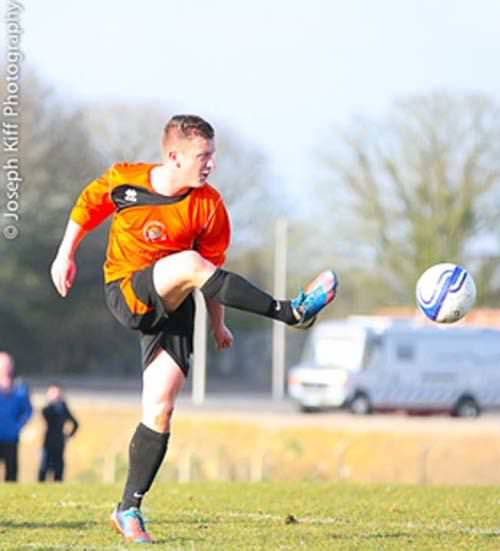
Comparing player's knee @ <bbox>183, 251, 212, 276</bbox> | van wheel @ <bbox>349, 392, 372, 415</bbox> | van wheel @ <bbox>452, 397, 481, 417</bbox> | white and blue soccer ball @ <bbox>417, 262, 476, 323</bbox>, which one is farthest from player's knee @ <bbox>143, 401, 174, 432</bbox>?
van wheel @ <bbox>452, 397, 481, 417</bbox>

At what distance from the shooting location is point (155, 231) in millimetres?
8047

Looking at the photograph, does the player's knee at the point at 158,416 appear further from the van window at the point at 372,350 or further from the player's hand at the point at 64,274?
the van window at the point at 372,350

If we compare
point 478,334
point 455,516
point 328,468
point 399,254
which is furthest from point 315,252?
point 455,516

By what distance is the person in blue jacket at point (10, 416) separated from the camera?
59.0 feet

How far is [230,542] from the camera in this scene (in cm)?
805

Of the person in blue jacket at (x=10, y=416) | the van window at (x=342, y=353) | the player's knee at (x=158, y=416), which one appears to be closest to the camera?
the player's knee at (x=158, y=416)

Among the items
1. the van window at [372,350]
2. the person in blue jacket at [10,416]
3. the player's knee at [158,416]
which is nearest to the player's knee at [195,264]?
the player's knee at [158,416]

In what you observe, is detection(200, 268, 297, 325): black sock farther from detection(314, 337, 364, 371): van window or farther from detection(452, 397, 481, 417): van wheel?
detection(452, 397, 481, 417): van wheel

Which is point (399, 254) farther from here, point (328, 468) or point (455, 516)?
point (455, 516)

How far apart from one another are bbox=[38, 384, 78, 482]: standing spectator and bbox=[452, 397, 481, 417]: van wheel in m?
24.6

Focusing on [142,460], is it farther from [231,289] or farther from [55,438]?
[55,438]

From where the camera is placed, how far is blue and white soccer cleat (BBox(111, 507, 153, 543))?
806cm

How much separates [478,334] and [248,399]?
41.1ft

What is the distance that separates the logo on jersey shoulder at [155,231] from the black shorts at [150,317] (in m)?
0.18
